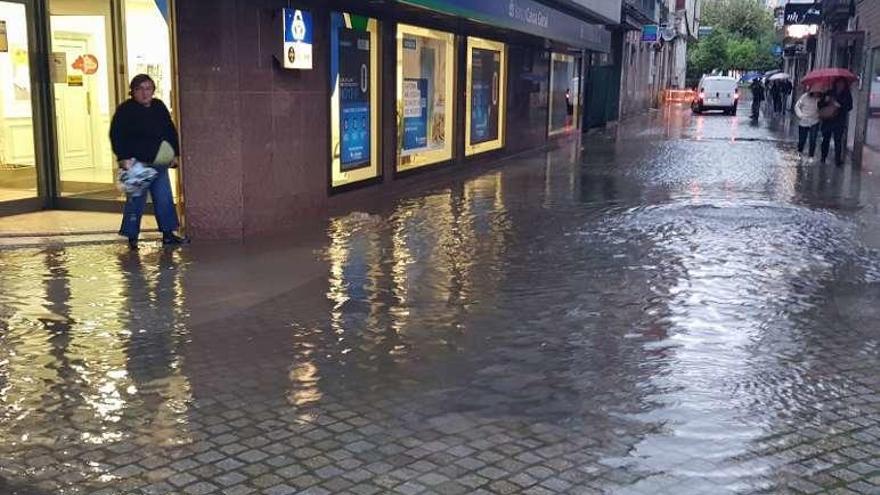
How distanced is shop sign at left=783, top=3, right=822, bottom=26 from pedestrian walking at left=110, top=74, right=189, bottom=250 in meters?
23.7

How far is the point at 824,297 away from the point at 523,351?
9.51 ft

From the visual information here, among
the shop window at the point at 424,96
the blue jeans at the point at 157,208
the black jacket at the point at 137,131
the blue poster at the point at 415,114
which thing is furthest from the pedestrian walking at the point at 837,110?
the black jacket at the point at 137,131

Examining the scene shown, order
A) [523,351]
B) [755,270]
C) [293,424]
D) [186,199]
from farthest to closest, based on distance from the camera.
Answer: [186,199], [755,270], [523,351], [293,424]

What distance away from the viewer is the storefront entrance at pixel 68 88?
32.6ft

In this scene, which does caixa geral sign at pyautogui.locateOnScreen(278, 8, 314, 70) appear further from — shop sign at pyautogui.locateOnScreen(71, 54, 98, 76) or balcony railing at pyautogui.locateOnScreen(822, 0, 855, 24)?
balcony railing at pyautogui.locateOnScreen(822, 0, 855, 24)

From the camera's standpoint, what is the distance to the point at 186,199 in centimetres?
930

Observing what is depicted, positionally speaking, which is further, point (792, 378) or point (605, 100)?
point (605, 100)

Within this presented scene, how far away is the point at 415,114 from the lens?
46.3ft

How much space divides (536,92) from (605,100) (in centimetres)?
1135

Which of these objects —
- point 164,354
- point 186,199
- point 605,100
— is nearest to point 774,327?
point 164,354

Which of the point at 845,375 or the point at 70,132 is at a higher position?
the point at 70,132

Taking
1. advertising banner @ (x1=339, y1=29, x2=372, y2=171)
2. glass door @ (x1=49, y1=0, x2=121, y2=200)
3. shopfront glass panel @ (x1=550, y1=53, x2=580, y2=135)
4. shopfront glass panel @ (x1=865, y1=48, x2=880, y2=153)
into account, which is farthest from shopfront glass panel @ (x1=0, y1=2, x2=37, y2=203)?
shopfront glass panel @ (x1=865, y1=48, x2=880, y2=153)

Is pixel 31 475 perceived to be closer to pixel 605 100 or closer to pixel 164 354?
pixel 164 354

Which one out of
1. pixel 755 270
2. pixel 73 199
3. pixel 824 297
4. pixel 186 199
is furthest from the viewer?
pixel 73 199
